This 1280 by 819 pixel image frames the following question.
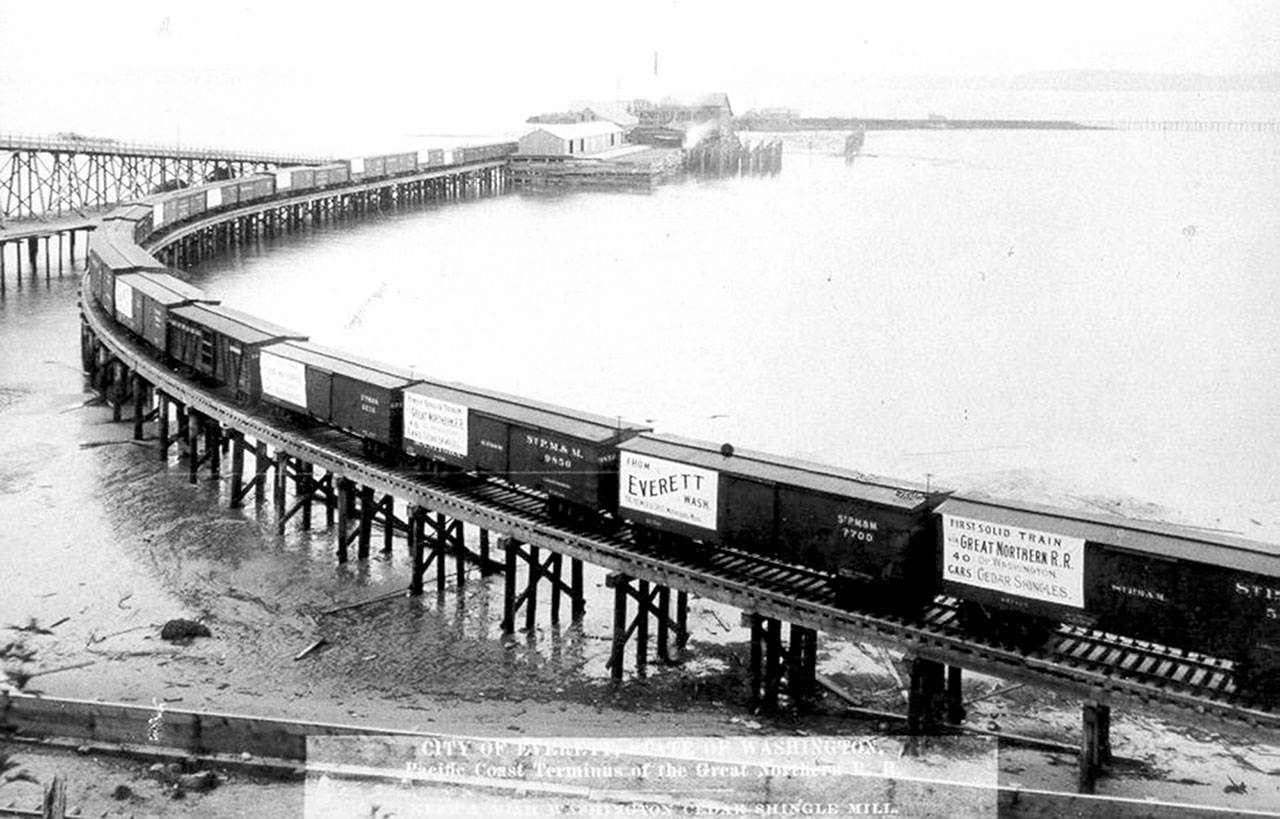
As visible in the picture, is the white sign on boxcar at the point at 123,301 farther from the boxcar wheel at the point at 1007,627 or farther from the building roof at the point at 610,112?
the building roof at the point at 610,112

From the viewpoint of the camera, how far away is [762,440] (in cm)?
4378

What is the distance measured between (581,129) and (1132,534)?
13151cm

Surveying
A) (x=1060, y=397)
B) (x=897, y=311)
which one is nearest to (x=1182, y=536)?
(x=1060, y=397)

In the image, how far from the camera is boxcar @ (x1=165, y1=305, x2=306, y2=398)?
34844mm

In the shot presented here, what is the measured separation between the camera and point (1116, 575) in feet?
65.8

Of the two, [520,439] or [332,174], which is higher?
[332,174]

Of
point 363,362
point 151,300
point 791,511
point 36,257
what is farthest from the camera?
point 36,257

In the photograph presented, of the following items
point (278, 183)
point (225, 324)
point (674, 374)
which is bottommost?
point (674, 374)

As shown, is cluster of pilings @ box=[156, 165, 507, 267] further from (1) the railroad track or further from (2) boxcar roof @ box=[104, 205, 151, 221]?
(1) the railroad track

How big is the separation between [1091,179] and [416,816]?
138318 mm

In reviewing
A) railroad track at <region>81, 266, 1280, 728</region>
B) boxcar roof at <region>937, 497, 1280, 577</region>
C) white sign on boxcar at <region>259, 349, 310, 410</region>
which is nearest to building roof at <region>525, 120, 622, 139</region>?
white sign on boxcar at <region>259, 349, 310, 410</region>

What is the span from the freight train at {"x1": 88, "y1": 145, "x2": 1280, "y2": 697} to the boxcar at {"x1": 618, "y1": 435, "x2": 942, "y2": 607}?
26 mm

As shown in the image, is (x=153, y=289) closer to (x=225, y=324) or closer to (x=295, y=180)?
(x=225, y=324)

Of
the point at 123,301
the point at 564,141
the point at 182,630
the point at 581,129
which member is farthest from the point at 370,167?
the point at 182,630
